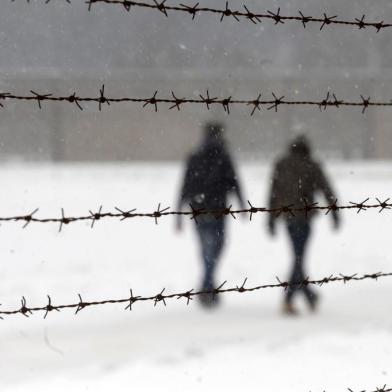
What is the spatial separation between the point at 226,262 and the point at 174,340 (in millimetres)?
4479

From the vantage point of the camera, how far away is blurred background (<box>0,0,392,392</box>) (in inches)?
178

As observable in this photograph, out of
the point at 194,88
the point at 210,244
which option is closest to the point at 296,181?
the point at 210,244

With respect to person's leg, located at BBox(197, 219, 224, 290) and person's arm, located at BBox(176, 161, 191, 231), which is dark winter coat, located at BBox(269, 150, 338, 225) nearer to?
person's arm, located at BBox(176, 161, 191, 231)

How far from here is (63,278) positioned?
803 cm

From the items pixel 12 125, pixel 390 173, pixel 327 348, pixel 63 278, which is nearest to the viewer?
pixel 327 348

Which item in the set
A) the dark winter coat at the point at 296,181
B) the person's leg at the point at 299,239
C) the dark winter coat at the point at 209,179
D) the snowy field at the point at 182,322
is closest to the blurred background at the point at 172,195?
the snowy field at the point at 182,322

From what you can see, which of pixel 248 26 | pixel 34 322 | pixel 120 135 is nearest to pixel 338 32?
pixel 248 26

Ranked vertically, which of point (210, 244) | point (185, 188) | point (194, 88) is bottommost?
point (210, 244)

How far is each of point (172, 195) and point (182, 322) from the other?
438 inches

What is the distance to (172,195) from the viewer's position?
16547 millimetres

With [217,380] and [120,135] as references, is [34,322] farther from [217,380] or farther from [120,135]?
[120,135]

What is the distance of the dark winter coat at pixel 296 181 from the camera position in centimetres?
551

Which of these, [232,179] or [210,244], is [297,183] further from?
[210,244]

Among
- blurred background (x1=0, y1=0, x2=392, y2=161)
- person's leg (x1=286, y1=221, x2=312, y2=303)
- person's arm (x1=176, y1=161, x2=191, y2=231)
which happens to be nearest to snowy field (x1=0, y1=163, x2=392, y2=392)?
person's leg (x1=286, y1=221, x2=312, y2=303)
